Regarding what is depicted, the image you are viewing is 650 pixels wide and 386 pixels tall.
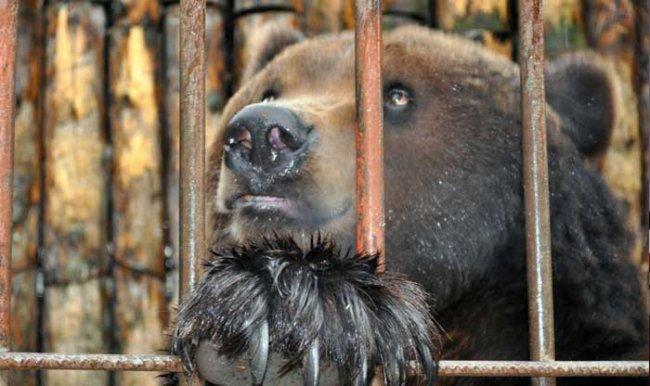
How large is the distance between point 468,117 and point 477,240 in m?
0.43

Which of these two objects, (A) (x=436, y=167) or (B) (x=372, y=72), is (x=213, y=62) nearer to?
(A) (x=436, y=167)

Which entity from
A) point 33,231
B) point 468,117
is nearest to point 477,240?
point 468,117

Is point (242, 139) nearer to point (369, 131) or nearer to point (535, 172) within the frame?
point (369, 131)

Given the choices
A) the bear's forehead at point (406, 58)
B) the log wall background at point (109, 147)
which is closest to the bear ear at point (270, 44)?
the bear's forehead at point (406, 58)

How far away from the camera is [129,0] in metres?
4.56

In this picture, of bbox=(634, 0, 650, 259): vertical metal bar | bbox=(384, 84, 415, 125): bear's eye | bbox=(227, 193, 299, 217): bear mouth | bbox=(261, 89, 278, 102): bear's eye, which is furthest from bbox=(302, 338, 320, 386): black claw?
bbox=(634, 0, 650, 259): vertical metal bar

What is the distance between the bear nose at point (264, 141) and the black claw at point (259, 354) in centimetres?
98

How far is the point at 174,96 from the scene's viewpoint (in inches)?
180

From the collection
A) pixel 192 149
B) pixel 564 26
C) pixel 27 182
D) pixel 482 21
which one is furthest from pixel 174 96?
pixel 192 149

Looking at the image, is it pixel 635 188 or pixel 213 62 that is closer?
pixel 635 188

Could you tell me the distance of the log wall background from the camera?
4.44 m

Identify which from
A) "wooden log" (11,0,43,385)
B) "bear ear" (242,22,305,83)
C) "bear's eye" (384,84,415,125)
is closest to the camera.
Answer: "bear's eye" (384,84,415,125)

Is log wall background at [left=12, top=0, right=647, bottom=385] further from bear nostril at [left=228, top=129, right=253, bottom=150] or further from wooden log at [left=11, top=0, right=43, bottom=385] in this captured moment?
bear nostril at [left=228, top=129, right=253, bottom=150]

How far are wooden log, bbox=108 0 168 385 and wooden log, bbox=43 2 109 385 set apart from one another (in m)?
0.07
